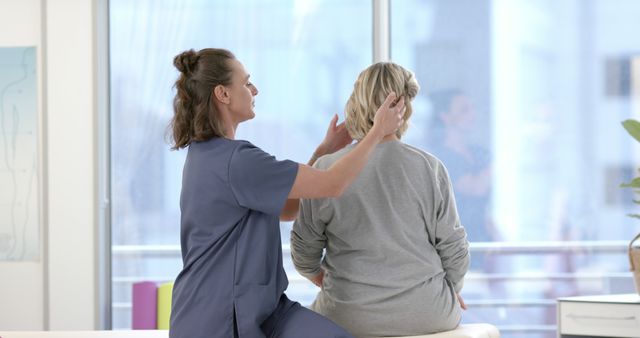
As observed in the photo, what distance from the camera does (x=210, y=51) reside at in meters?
2.21

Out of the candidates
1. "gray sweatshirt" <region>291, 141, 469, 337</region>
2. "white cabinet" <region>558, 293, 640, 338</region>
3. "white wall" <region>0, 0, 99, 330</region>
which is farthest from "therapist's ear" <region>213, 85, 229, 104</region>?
"white wall" <region>0, 0, 99, 330</region>

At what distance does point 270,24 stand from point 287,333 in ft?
7.72

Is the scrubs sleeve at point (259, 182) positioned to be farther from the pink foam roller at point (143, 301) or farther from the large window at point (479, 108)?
the pink foam roller at point (143, 301)

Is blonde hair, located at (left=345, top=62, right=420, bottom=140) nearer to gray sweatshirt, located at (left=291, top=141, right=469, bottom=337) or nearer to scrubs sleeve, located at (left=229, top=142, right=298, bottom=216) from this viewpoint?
gray sweatshirt, located at (left=291, top=141, right=469, bottom=337)

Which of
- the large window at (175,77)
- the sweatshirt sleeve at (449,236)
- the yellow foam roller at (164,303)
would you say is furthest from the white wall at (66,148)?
the sweatshirt sleeve at (449,236)

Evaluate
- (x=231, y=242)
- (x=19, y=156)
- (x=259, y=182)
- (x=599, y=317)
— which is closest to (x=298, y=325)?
(x=231, y=242)

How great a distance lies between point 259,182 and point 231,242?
0.53ft

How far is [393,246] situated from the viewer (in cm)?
222

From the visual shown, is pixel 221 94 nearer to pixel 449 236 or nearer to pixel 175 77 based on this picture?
pixel 449 236

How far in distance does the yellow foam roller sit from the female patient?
77.1 inches

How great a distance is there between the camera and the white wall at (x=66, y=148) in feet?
13.6

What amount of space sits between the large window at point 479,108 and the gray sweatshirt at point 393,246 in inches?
70.2

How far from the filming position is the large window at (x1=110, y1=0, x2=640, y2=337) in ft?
13.0

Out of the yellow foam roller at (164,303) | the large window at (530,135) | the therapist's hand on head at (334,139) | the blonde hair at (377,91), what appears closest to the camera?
the blonde hair at (377,91)
